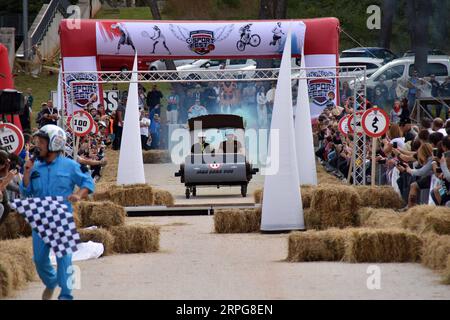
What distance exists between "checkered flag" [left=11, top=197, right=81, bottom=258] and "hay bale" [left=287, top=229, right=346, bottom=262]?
4980 mm

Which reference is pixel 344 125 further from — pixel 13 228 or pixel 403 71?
pixel 403 71

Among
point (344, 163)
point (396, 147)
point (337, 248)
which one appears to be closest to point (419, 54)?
point (344, 163)

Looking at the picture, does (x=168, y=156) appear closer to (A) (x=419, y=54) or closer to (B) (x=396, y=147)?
(A) (x=419, y=54)

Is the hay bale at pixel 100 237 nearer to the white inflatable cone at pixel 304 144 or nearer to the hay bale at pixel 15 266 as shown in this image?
the hay bale at pixel 15 266

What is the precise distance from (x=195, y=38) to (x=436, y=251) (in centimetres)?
2536

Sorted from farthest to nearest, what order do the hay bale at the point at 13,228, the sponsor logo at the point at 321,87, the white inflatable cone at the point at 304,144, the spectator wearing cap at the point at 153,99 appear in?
the spectator wearing cap at the point at 153,99, the sponsor logo at the point at 321,87, the white inflatable cone at the point at 304,144, the hay bale at the point at 13,228

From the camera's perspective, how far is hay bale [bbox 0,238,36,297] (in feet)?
45.4

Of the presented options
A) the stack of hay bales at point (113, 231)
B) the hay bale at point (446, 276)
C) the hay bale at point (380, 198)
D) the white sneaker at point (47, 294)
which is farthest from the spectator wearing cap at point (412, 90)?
the white sneaker at point (47, 294)

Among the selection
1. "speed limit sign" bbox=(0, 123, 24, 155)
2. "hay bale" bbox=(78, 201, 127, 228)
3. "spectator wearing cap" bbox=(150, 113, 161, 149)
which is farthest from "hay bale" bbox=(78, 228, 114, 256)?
"spectator wearing cap" bbox=(150, 113, 161, 149)

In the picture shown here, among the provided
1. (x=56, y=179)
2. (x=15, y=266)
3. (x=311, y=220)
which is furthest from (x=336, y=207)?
(x=56, y=179)

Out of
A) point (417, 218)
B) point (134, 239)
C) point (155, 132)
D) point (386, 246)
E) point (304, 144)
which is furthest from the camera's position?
point (155, 132)

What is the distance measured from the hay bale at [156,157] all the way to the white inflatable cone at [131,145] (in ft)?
39.5

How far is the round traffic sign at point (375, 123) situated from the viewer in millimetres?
26328

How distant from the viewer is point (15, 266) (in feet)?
47.3
